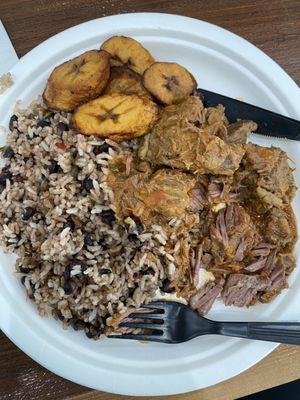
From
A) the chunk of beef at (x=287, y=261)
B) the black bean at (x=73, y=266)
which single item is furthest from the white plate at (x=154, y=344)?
the black bean at (x=73, y=266)

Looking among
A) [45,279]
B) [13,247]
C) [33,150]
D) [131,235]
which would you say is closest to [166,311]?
[131,235]

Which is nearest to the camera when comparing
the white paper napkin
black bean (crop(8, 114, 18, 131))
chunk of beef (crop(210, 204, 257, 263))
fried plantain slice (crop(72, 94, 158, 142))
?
fried plantain slice (crop(72, 94, 158, 142))

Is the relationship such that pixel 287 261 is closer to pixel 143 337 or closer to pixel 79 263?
pixel 143 337

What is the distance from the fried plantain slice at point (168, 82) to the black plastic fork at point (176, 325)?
91 cm

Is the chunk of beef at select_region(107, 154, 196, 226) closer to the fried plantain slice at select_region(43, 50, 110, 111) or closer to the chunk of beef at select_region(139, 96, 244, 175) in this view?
the chunk of beef at select_region(139, 96, 244, 175)

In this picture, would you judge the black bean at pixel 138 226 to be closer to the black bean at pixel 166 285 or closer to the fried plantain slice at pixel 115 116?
the black bean at pixel 166 285

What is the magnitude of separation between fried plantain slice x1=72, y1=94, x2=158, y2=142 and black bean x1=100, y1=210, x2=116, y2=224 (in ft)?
1.07

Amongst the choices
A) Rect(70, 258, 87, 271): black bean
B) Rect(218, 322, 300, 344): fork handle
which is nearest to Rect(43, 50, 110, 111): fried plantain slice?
Rect(70, 258, 87, 271): black bean

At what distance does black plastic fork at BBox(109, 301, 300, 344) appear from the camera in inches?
86.5

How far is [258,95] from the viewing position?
8.13 feet

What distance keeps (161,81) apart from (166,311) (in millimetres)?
1010

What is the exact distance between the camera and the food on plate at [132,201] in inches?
85.3

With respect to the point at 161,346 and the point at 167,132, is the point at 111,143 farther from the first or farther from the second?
the point at 161,346

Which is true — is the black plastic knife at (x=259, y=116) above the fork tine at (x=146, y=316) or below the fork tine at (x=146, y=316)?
above
